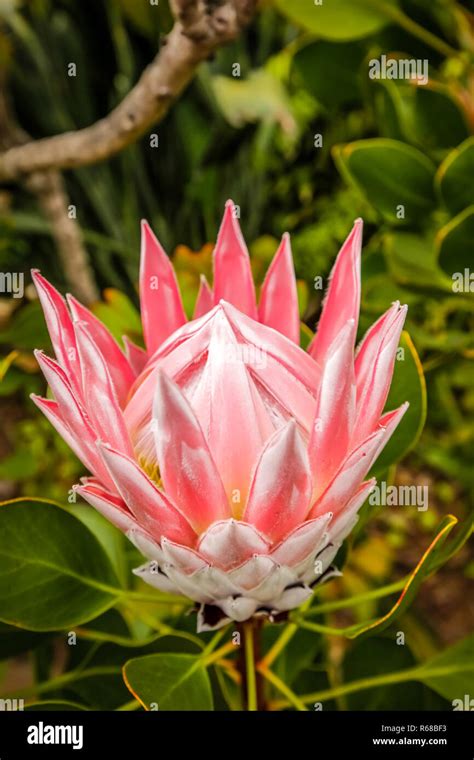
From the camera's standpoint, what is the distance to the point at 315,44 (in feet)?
3.73

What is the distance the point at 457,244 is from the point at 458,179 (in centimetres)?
8

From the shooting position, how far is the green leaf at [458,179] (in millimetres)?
A: 913

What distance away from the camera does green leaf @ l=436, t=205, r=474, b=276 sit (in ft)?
2.94

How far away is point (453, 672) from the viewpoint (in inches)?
33.6

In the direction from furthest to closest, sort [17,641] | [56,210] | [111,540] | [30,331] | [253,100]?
[253,100] < [56,210] < [30,331] < [111,540] < [17,641]

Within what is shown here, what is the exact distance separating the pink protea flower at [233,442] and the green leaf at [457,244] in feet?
0.97

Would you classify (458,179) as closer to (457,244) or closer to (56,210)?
(457,244)

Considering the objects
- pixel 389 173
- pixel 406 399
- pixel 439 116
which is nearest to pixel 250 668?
pixel 406 399

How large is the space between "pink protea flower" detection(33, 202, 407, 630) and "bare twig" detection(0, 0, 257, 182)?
11.3 inches

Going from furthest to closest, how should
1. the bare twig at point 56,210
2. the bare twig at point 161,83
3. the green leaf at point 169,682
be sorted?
1. the bare twig at point 56,210
2. the bare twig at point 161,83
3. the green leaf at point 169,682

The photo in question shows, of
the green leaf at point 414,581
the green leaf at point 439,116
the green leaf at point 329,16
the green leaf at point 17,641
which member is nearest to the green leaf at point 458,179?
the green leaf at point 439,116

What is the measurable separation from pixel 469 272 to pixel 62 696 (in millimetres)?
666

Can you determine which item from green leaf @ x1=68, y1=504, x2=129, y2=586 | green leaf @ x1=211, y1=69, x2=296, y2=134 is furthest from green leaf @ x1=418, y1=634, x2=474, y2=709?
green leaf @ x1=211, y1=69, x2=296, y2=134

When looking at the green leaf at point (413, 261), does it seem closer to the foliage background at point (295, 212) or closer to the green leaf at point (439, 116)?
the foliage background at point (295, 212)
